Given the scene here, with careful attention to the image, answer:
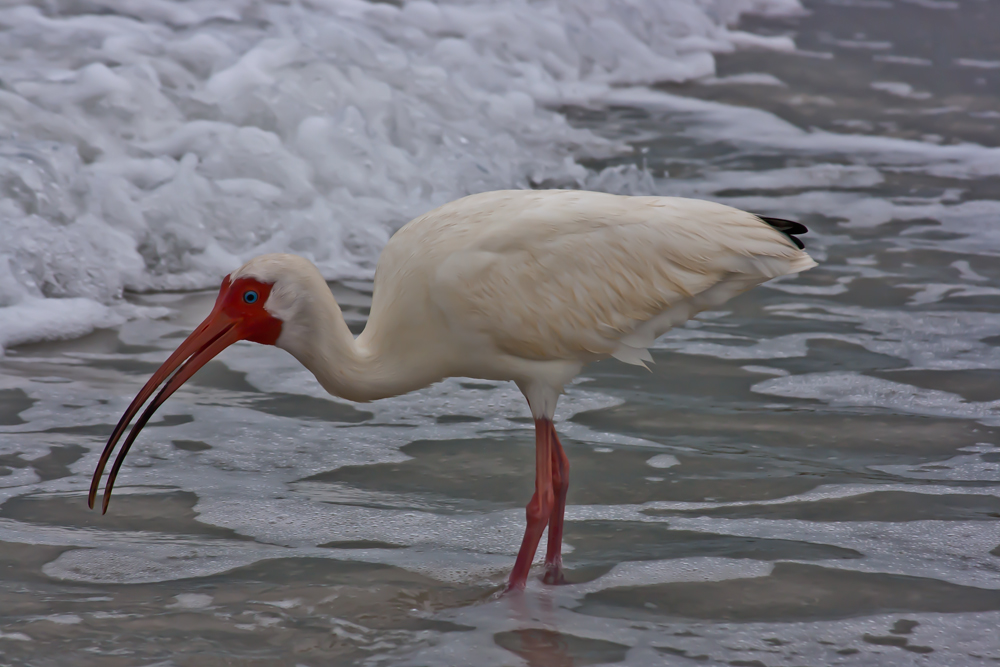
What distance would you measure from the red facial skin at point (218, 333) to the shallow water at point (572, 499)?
22.2 inches

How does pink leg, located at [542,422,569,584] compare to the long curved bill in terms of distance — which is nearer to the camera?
the long curved bill

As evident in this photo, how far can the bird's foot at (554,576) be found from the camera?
389 cm

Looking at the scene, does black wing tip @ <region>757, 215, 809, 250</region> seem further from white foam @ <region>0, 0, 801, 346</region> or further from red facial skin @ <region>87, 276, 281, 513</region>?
white foam @ <region>0, 0, 801, 346</region>

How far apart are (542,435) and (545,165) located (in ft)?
19.5

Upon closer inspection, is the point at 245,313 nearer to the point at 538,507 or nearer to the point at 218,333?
the point at 218,333

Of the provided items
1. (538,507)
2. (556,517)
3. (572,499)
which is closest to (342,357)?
(538,507)

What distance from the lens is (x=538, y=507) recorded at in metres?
3.90

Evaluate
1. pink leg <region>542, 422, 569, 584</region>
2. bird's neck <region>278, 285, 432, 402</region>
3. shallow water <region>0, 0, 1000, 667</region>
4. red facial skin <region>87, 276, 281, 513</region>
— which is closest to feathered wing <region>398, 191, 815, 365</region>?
bird's neck <region>278, 285, 432, 402</region>

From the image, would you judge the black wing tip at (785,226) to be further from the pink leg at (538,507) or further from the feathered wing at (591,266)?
the pink leg at (538,507)

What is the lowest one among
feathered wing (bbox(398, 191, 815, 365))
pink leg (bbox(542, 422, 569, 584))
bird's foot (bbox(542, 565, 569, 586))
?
bird's foot (bbox(542, 565, 569, 586))

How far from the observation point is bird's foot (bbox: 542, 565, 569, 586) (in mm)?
3887

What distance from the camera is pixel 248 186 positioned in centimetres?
826

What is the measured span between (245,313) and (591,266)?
119 cm

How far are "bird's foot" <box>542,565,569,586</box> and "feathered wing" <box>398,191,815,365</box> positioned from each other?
0.73 meters
